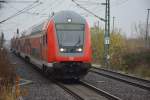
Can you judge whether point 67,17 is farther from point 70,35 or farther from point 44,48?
point 44,48

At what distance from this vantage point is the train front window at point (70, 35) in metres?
19.0

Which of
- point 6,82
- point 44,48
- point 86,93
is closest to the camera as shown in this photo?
point 6,82

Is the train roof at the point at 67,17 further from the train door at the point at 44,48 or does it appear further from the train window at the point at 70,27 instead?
the train door at the point at 44,48

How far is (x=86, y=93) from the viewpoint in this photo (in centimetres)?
1602

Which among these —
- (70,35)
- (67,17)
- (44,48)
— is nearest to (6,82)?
(70,35)

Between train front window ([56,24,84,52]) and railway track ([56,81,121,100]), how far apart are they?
1.80 meters

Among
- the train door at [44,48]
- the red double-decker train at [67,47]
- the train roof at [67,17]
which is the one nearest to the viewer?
the red double-decker train at [67,47]

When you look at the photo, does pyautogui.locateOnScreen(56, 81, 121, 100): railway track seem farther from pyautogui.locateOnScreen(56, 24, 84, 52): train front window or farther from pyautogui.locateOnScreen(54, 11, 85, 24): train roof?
pyautogui.locateOnScreen(54, 11, 85, 24): train roof

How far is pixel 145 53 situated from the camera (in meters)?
32.6

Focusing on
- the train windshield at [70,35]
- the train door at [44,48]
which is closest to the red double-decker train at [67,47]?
the train windshield at [70,35]

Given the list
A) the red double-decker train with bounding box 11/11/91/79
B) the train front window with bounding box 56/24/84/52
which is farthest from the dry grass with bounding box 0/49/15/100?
the train front window with bounding box 56/24/84/52

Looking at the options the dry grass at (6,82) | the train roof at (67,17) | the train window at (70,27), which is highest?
the train roof at (67,17)

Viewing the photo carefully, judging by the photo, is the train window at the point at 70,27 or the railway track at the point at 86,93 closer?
the railway track at the point at 86,93

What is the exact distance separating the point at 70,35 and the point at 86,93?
13.3 ft
